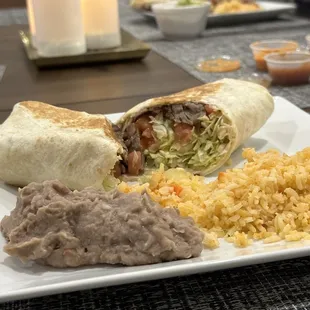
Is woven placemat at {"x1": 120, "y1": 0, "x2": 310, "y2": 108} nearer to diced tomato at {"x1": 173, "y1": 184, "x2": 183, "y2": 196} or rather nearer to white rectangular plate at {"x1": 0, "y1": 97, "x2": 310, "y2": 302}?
diced tomato at {"x1": 173, "y1": 184, "x2": 183, "y2": 196}

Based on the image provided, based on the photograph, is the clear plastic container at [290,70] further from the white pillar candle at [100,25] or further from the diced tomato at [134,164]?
the diced tomato at [134,164]

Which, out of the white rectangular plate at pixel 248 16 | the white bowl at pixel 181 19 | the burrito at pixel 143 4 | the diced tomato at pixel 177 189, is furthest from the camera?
the burrito at pixel 143 4

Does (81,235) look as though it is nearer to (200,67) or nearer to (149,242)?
(149,242)

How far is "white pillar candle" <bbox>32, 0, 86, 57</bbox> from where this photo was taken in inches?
120

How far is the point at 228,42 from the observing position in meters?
3.73

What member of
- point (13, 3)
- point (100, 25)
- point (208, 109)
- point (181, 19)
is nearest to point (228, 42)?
point (181, 19)

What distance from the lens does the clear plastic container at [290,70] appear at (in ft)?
8.79

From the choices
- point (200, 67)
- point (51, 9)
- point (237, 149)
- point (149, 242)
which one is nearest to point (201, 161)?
point (237, 149)

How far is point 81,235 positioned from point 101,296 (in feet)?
0.42

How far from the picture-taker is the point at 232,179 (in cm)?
143

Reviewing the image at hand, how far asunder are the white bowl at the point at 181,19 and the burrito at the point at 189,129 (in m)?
1.98

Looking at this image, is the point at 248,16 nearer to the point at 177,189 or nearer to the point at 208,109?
the point at 208,109

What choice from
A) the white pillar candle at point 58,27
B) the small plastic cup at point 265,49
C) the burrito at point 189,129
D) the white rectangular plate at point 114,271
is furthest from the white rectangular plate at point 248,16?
the white rectangular plate at point 114,271

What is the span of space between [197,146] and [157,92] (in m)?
0.85
